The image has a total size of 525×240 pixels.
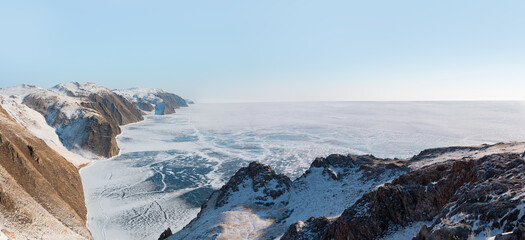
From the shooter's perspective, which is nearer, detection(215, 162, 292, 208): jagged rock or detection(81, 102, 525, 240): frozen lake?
detection(215, 162, 292, 208): jagged rock

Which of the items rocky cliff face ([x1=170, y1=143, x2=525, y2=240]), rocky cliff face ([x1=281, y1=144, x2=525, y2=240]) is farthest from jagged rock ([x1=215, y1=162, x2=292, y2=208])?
rocky cliff face ([x1=281, y1=144, x2=525, y2=240])

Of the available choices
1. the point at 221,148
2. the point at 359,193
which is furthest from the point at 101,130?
the point at 359,193

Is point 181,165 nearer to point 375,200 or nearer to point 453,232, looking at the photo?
point 375,200

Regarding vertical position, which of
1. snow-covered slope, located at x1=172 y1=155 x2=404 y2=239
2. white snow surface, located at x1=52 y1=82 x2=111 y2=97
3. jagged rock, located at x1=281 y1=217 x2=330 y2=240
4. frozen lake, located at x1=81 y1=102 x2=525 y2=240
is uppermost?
white snow surface, located at x1=52 y1=82 x2=111 y2=97

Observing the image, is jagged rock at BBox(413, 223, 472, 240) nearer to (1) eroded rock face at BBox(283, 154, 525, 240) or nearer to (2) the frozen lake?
(1) eroded rock face at BBox(283, 154, 525, 240)

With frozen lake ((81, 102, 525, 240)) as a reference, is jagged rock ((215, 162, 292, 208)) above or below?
above

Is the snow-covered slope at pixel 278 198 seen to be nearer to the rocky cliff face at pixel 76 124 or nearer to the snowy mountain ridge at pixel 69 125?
the snowy mountain ridge at pixel 69 125

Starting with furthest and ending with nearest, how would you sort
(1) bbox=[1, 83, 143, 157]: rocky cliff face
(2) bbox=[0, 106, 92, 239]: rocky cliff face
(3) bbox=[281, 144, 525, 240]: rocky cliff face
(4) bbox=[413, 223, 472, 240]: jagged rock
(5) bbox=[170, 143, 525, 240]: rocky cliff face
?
(1) bbox=[1, 83, 143, 157]: rocky cliff face, (2) bbox=[0, 106, 92, 239]: rocky cliff face, (3) bbox=[281, 144, 525, 240]: rocky cliff face, (5) bbox=[170, 143, 525, 240]: rocky cliff face, (4) bbox=[413, 223, 472, 240]: jagged rock

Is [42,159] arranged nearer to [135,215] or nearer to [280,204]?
[135,215]
